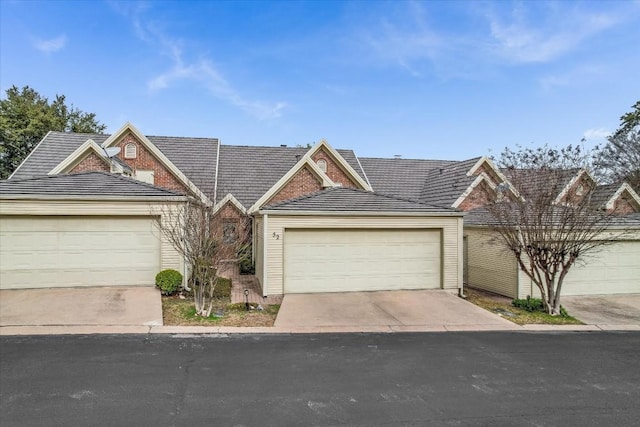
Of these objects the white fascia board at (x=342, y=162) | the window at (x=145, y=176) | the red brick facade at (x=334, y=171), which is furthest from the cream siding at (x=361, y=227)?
the window at (x=145, y=176)

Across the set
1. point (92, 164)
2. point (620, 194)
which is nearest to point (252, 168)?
point (92, 164)

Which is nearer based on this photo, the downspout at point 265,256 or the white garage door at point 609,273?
the downspout at point 265,256

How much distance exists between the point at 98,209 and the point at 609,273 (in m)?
17.7

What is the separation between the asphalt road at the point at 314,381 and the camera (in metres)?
4.70

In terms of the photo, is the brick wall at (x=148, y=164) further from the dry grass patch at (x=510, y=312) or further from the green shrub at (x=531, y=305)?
the green shrub at (x=531, y=305)

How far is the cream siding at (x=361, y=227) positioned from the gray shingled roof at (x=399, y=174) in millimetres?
10258

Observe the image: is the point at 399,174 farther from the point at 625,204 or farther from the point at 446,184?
the point at 625,204

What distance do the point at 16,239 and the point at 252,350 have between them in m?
9.28

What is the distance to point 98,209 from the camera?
11844 mm

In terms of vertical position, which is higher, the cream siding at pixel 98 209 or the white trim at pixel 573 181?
the white trim at pixel 573 181

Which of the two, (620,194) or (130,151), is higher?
(130,151)

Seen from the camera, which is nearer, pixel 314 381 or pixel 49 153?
pixel 314 381

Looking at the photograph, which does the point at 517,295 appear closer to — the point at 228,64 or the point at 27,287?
the point at 27,287

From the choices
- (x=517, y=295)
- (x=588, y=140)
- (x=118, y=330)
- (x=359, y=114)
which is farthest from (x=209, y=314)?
(x=359, y=114)
